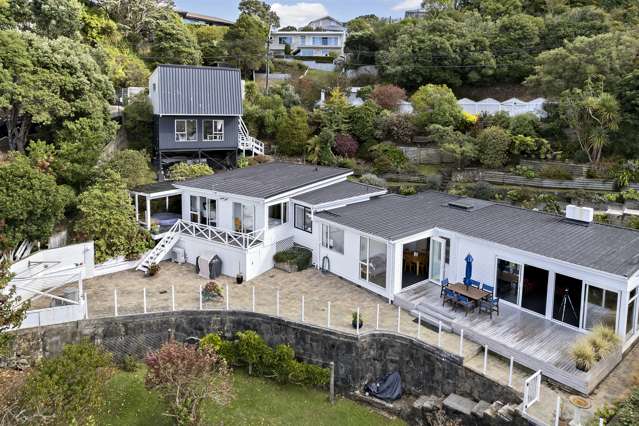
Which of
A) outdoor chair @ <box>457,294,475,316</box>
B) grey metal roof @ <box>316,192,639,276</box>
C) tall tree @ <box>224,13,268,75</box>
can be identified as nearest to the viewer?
grey metal roof @ <box>316,192,639,276</box>

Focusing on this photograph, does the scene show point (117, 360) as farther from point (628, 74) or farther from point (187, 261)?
point (628, 74)

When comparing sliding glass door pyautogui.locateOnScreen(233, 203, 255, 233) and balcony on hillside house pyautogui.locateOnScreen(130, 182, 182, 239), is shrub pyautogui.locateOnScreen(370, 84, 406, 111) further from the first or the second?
sliding glass door pyautogui.locateOnScreen(233, 203, 255, 233)

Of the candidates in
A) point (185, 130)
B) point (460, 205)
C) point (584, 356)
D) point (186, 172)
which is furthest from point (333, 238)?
point (185, 130)

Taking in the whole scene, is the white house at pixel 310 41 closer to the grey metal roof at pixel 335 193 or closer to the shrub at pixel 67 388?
the grey metal roof at pixel 335 193

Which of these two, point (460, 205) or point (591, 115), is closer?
point (460, 205)

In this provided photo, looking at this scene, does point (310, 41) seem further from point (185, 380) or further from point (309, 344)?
point (185, 380)

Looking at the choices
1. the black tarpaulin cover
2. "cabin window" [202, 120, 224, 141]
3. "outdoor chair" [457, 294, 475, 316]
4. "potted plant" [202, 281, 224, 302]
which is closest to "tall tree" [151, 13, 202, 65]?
"cabin window" [202, 120, 224, 141]

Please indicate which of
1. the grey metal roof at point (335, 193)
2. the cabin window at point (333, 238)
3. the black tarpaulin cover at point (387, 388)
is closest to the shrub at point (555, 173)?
the grey metal roof at point (335, 193)
